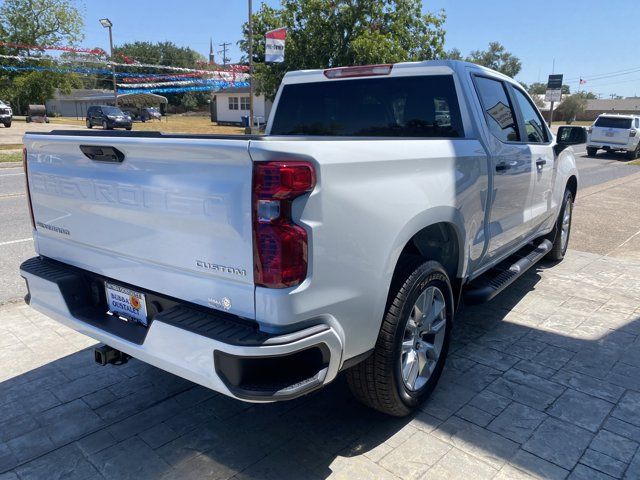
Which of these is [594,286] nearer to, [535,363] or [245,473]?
[535,363]

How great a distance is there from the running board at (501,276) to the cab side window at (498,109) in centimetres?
105

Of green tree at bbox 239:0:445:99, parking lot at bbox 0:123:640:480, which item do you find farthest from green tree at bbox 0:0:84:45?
parking lot at bbox 0:123:640:480

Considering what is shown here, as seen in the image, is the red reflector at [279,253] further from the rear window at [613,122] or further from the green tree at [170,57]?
the green tree at [170,57]

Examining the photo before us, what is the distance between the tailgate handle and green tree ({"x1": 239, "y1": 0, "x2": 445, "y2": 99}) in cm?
3031

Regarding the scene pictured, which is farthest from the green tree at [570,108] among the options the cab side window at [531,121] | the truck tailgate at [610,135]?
the cab side window at [531,121]

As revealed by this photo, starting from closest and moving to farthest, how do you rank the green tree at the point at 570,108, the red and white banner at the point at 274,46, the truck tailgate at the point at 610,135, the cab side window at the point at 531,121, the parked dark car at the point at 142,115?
1. the cab side window at the point at 531,121
2. the red and white banner at the point at 274,46
3. the truck tailgate at the point at 610,135
4. the parked dark car at the point at 142,115
5. the green tree at the point at 570,108

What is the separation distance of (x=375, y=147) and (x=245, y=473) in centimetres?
171

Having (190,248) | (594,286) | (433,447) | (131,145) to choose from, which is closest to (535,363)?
(433,447)

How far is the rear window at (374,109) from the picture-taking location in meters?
3.86

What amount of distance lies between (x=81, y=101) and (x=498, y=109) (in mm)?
71194

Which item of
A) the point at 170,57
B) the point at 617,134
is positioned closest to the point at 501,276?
the point at 617,134

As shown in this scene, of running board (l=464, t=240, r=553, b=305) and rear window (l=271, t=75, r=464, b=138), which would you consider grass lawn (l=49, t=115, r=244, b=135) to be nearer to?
rear window (l=271, t=75, r=464, b=138)

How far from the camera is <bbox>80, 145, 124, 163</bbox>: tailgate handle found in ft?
8.27

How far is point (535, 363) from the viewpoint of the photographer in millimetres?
3820
